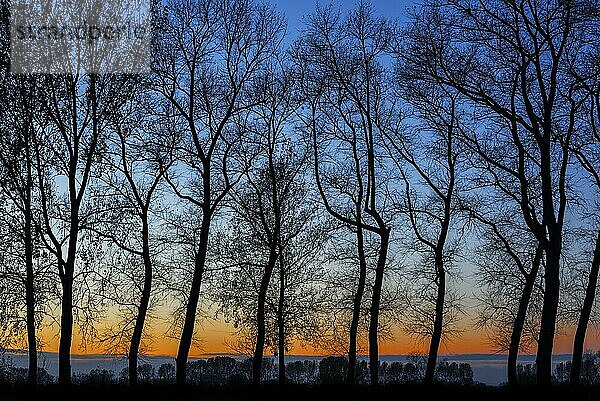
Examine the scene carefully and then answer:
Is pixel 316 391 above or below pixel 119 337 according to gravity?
below

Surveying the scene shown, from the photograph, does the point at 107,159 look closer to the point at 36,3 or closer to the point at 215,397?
the point at 36,3

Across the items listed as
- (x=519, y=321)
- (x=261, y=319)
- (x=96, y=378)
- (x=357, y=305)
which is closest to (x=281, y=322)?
(x=261, y=319)

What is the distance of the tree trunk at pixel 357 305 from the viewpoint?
3152 cm

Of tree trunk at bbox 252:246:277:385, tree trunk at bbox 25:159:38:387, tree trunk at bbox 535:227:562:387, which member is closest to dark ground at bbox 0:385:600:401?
tree trunk at bbox 535:227:562:387

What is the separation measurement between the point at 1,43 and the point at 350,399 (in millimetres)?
16948

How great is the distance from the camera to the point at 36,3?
2461 cm

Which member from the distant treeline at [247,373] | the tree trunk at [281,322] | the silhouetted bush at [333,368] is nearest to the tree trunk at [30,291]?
the distant treeline at [247,373]

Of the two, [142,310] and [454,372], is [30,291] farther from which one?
[454,372]

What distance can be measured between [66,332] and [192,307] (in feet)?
16.7

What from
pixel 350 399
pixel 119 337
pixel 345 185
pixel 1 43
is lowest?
pixel 350 399

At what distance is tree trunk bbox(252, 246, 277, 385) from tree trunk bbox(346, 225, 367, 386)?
11.4 ft

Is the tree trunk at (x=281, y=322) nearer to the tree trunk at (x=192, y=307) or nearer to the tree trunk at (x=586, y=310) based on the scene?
the tree trunk at (x=192, y=307)

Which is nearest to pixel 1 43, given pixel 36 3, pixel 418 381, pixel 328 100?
pixel 36 3

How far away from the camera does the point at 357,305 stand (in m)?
32.2
